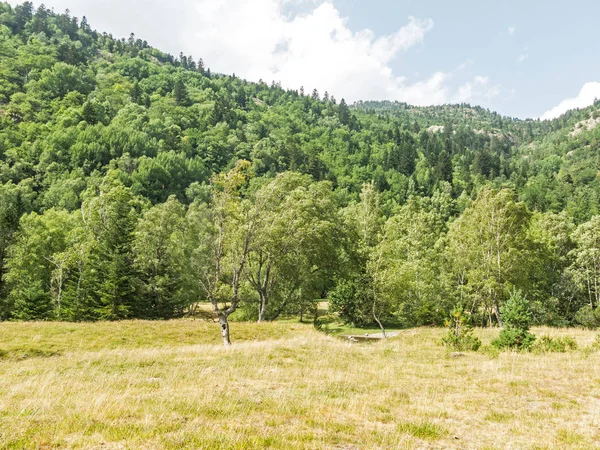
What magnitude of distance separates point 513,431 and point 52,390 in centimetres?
1283

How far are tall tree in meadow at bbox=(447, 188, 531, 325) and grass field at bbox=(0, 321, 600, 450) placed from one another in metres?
23.8

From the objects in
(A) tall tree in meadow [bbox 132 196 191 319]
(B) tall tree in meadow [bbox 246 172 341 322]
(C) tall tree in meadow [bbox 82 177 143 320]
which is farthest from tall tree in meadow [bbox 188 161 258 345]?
(A) tall tree in meadow [bbox 132 196 191 319]

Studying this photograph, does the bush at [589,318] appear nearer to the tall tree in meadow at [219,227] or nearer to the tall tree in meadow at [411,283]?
the tall tree in meadow at [411,283]

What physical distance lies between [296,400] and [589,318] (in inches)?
2186

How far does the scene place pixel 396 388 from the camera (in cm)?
1317

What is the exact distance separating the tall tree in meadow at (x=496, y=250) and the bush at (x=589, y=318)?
35.1ft

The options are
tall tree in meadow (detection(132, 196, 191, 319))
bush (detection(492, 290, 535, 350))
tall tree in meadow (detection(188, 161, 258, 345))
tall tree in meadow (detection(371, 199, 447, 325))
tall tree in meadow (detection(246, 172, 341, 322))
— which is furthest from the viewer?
tall tree in meadow (detection(132, 196, 191, 319))

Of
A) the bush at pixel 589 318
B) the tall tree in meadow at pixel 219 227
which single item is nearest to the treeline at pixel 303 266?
the bush at pixel 589 318

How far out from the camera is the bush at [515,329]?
22.0 meters

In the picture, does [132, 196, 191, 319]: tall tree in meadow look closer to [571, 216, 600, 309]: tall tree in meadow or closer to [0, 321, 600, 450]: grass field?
[0, 321, 600, 450]: grass field

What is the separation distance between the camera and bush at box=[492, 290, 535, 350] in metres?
22.0

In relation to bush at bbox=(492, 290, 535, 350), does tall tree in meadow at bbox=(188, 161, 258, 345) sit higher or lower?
higher

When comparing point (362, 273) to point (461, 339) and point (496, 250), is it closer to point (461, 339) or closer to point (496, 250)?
point (496, 250)

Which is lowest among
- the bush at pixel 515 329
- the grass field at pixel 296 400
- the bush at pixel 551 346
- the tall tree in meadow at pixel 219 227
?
the grass field at pixel 296 400
